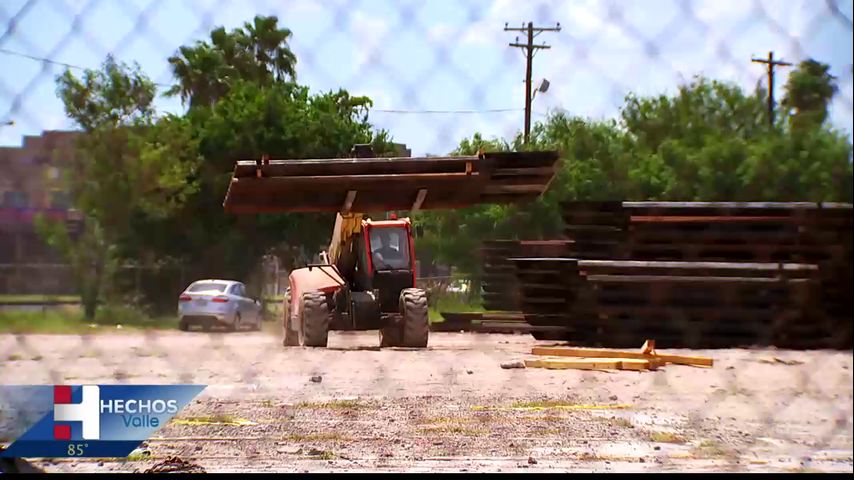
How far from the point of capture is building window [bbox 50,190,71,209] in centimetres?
208

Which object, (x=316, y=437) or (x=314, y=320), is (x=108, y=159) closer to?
(x=316, y=437)

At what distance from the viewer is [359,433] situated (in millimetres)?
4418

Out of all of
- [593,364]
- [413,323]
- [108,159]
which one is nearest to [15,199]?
[108,159]

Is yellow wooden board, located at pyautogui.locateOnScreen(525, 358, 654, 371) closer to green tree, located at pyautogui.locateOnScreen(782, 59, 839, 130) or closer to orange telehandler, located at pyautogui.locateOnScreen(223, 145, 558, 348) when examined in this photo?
orange telehandler, located at pyautogui.locateOnScreen(223, 145, 558, 348)

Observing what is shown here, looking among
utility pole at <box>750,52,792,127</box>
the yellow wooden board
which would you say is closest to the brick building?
utility pole at <box>750,52,792,127</box>

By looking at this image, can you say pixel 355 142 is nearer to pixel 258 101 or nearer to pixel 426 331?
pixel 258 101

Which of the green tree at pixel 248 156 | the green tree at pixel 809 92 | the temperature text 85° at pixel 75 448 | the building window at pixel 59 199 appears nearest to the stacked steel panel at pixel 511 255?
the green tree at pixel 248 156

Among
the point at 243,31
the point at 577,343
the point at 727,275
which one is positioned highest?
the point at 243,31

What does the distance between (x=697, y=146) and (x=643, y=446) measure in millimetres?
1708

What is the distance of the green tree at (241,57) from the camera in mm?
1934

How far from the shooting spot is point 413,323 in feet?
33.3

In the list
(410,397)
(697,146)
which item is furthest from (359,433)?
(697,146)
